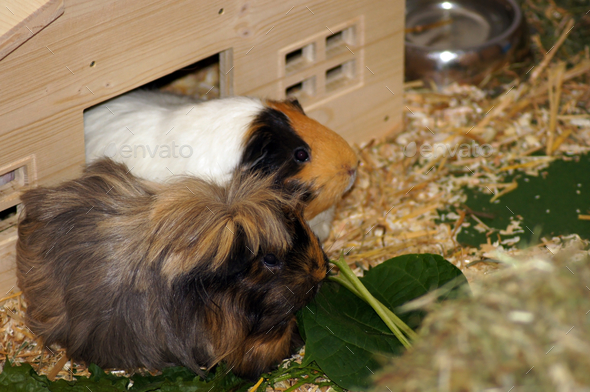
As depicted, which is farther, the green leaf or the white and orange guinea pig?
the white and orange guinea pig

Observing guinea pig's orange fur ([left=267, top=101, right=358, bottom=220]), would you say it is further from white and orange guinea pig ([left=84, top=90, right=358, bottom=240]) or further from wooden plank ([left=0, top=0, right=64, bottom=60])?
wooden plank ([left=0, top=0, right=64, bottom=60])

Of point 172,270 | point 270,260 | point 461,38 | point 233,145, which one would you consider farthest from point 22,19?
point 461,38

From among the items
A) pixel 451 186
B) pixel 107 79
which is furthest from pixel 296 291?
pixel 451 186

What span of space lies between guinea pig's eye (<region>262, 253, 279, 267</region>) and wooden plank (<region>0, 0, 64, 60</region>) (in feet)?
2.98

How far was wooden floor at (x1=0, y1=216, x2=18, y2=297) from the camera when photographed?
2.16 metres

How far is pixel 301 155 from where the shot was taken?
2.04m

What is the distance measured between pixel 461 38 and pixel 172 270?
270 cm

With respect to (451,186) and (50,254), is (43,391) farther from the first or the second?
(451,186)

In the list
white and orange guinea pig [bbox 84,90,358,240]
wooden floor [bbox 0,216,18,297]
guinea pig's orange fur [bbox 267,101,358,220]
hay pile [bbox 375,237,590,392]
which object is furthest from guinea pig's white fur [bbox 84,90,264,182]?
hay pile [bbox 375,237,590,392]

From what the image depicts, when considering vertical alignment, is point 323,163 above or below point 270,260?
above

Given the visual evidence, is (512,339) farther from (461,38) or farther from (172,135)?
(461,38)

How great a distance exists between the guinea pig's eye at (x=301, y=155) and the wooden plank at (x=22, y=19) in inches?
31.9

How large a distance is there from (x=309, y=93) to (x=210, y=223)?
1166mm

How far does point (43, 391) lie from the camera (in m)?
1.77
